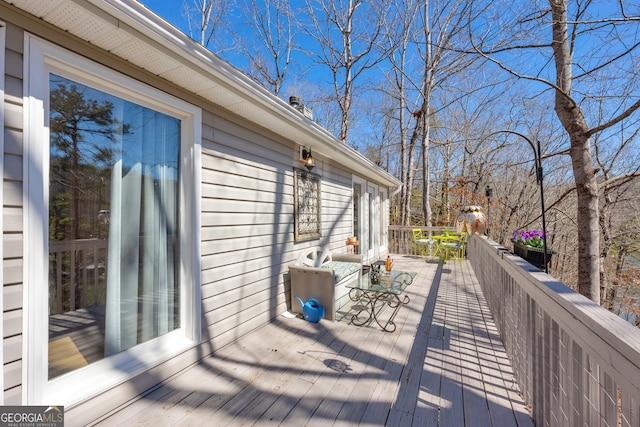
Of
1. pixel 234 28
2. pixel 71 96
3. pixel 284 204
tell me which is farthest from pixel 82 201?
pixel 234 28

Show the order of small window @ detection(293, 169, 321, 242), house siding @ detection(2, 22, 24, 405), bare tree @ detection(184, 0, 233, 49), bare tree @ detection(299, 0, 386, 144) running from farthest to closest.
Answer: bare tree @ detection(299, 0, 386, 144)
bare tree @ detection(184, 0, 233, 49)
small window @ detection(293, 169, 321, 242)
house siding @ detection(2, 22, 24, 405)

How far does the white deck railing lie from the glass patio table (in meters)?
Result: 1.23

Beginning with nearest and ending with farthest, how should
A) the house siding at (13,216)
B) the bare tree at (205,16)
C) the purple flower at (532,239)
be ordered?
1. the house siding at (13,216)
2. the purple flower at (532,239)
3. the bare tree at (205,16)

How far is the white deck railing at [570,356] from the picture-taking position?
2.95 ft

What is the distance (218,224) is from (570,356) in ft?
8.24

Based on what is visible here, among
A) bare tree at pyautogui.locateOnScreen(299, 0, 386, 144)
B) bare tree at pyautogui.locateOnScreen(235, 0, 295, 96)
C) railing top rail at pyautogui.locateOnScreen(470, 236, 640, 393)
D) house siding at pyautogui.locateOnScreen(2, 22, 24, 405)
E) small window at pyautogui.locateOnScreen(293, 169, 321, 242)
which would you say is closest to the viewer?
railing top rail at pyautogui.locateOnScreen(470, 236, 640, 393)

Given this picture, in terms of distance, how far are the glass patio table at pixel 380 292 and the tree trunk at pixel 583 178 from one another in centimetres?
183

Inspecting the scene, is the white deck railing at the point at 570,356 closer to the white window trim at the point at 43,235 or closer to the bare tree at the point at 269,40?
the white window trim at the point at 43,235

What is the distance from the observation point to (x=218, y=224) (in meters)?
2.69

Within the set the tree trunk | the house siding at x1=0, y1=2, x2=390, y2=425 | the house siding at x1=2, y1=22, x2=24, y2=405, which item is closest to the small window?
the house siding at x1=0, y1=2, x2=390, y2=425

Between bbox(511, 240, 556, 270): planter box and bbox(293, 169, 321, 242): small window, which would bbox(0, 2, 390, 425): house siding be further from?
bbox(511, 240, 556, 270): planter box

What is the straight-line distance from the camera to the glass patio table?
3291 millimetres

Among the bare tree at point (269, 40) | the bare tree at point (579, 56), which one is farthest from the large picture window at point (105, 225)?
the bare tree at point (269, 40)

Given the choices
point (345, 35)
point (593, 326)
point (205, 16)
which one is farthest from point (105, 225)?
point (345, 35)
